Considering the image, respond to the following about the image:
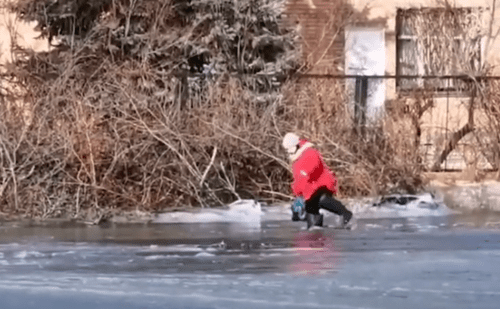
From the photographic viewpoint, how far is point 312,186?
54.7ft

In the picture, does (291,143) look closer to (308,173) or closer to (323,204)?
(308,173)

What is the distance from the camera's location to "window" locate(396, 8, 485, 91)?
2270 cm

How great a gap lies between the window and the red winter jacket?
5558mm

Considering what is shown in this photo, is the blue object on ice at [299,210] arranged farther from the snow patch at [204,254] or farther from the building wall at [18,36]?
the building wall at [18,36]

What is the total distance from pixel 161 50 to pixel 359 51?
6.79 m

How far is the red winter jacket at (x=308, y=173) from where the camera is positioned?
54.2 ft

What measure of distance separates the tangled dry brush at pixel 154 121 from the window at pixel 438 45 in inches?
80.0

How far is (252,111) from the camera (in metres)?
19.6

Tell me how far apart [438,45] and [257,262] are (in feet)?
37.0

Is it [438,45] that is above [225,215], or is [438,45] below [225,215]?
above

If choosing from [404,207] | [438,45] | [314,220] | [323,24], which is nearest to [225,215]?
[314,220]

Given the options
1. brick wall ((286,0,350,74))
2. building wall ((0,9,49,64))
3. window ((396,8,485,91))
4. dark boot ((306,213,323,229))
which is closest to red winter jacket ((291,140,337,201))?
dark boot ((306,213,323,229))

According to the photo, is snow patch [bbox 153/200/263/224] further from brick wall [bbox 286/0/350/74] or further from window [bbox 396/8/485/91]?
brick wall [bbox 286/0/350/74]

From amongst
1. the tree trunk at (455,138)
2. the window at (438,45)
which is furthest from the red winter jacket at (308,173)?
the window at (438,45)
